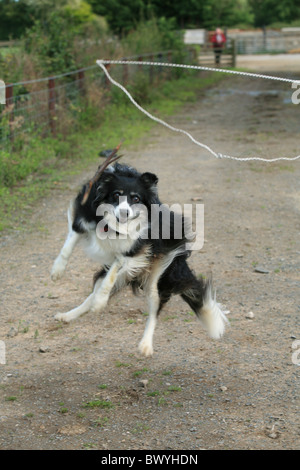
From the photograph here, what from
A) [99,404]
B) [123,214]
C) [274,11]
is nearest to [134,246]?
[123,214]

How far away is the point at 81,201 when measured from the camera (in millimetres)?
4711

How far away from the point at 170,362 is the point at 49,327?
114 centimetres

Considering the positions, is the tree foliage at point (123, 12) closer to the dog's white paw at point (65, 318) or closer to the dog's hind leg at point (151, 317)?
the dog's white paw at point (65, 318)

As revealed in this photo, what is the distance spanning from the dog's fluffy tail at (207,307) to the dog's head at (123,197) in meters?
0.68

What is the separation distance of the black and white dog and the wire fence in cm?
615

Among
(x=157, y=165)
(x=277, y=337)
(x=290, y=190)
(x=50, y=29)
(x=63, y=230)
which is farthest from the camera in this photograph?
(x=50, y=29)

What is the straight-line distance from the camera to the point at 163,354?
5.06 m

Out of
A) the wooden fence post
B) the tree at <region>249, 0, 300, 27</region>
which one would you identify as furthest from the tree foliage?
the tree at <region>249, 0, 300, 27</region>

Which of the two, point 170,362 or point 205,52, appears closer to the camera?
point 170,362

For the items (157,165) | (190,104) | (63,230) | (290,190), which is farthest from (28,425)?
(190,104)

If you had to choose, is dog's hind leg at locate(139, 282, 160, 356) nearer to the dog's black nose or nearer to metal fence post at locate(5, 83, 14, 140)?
the dog's black nose

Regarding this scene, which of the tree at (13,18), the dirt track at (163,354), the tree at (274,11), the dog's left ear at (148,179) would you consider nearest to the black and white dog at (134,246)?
the dog's left ear at (148,179)

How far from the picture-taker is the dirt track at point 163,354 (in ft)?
12.9
